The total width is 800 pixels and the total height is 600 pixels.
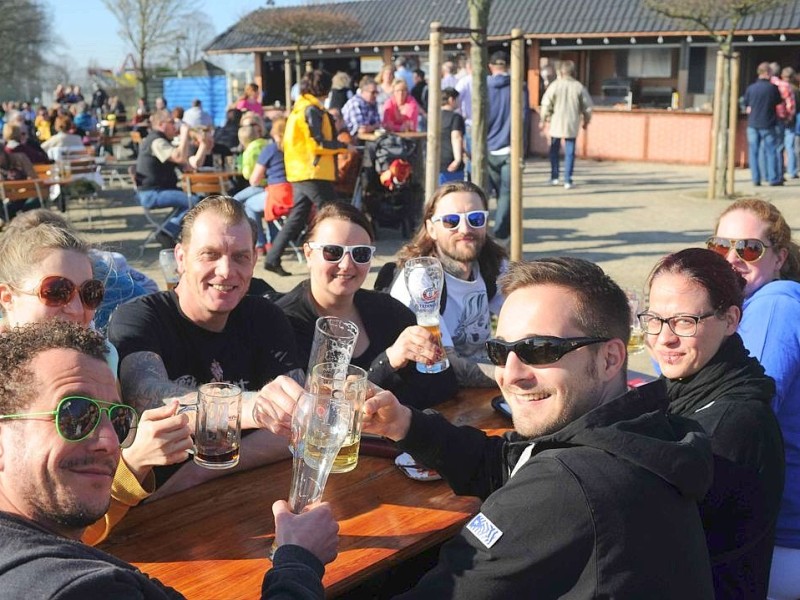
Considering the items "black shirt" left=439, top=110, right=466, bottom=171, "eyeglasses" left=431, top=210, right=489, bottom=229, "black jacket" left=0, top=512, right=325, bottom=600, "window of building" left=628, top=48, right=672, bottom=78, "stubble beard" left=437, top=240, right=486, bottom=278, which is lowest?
"black jacket" left=0, top=512, right=325, bottom=600

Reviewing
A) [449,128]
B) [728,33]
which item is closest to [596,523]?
[449,128]

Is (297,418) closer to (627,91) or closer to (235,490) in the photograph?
(235,490)

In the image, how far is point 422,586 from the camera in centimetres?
200

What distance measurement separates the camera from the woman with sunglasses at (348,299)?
12.6 ft

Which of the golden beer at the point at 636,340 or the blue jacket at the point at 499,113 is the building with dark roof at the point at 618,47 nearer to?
the blue jacket at the point at 499,113

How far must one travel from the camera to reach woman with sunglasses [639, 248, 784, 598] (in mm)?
2572

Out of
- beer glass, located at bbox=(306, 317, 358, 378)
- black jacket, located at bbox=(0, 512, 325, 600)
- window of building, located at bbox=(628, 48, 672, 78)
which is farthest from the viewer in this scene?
window of building, located at bbox=(628, 48, 672, 78)

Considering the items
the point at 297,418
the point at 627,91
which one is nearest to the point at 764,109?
the point at 627,91

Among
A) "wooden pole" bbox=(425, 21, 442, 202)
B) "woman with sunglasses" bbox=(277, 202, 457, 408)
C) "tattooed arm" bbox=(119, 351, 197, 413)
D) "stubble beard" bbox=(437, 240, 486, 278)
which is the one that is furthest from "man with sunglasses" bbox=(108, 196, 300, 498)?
"wooden pole" bbox=(425, 21, 442, 202)

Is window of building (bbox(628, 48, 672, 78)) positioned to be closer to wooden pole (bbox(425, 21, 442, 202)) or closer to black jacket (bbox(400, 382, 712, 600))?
wooden pole (bbox(425, 21, 442, 202))

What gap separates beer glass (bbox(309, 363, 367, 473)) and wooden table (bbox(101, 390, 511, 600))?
0.79 feet

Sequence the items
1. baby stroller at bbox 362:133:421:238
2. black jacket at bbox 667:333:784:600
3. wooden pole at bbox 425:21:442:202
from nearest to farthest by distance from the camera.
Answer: black jacket at bbox 667:333:784:600 → wooden pole at bbox 425:21:442:202 → baby stroller at bbox 362:133:421:238

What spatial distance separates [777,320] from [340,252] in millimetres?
1784

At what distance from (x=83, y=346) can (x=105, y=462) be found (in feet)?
0.80
